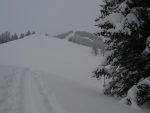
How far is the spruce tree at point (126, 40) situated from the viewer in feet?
22.8

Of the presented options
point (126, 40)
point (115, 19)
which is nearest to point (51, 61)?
point (126, 40)

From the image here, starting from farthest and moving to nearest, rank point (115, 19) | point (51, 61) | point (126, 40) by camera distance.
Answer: point (51, 61)
point (126, 40)
point (115, 19)

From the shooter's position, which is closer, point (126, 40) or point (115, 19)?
point (115, 19)

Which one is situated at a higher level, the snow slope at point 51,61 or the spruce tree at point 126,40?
the spruce tree at point 126,40

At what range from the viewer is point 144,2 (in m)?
7.43

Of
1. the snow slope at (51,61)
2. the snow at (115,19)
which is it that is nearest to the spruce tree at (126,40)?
the snow at (115,19)

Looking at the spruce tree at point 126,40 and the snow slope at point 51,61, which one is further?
the snow slope at point 51,61

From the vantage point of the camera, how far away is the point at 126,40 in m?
7.92

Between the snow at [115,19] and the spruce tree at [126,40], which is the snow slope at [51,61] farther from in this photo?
the snow at [115,19]

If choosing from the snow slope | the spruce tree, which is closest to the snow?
the spruce tree

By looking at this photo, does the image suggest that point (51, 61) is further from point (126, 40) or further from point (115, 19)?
Result: point (115, 19)

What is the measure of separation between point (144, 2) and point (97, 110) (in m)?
4.13

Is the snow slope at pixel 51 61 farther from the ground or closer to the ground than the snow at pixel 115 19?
closer to the ground

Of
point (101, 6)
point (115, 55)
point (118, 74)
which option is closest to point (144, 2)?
point (101, 6)
